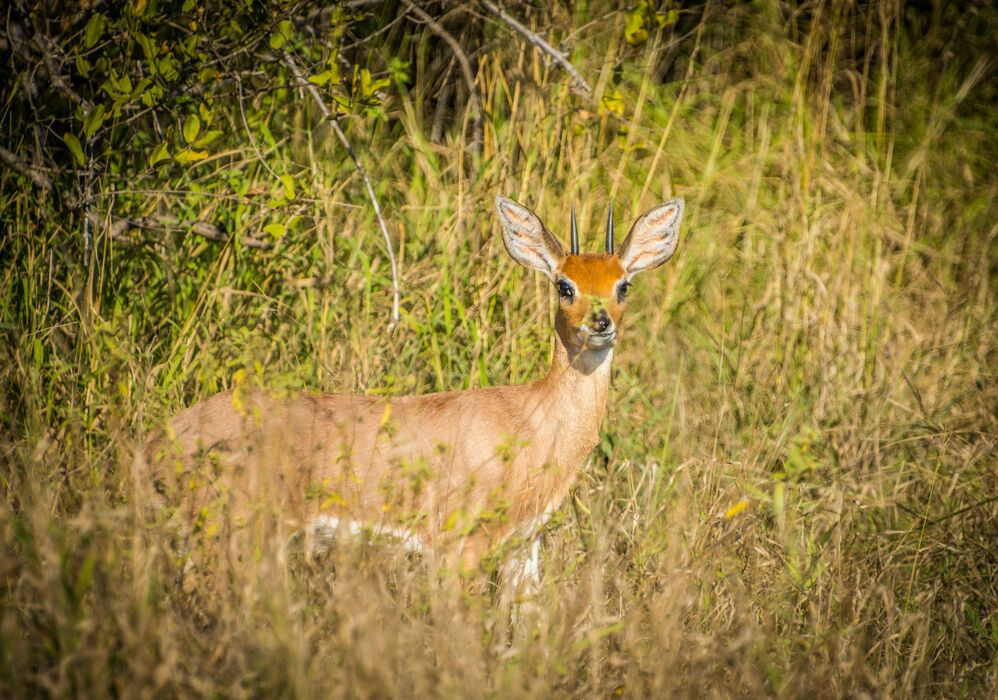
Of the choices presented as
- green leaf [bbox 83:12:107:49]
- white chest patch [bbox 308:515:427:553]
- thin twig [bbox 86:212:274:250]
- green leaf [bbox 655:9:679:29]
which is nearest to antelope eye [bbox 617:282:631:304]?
white chest patch [bbox 308:515:427:553]

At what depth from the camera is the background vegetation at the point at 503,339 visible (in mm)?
2904

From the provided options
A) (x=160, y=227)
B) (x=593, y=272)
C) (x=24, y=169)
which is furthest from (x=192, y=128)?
(x=593, y=272)

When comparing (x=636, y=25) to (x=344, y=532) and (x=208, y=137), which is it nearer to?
(x=208, y=137)

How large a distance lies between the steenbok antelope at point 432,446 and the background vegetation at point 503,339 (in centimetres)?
17

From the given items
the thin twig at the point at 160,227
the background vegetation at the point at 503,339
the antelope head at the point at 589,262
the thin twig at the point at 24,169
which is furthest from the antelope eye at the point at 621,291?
the thin twig at the point at 24,169

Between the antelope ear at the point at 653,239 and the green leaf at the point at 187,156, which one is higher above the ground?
the green leaf at the point at 187,156

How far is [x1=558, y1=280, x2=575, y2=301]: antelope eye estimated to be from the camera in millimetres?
4270

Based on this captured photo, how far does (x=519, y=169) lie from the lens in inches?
225

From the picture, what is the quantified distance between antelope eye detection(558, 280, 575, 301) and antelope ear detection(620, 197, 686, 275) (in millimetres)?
328

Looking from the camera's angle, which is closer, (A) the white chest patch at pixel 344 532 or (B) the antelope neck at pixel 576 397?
(A) the white chest patch at pixel 344 532

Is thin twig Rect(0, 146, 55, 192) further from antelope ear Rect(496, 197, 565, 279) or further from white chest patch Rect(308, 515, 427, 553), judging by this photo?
white chest patch Rect(308, 515, 427, 553)

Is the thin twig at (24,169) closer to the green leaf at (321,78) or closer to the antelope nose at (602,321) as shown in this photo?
the green leaf at (321,78)

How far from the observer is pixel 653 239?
4.68m

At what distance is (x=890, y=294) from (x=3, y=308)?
4.76 metres
